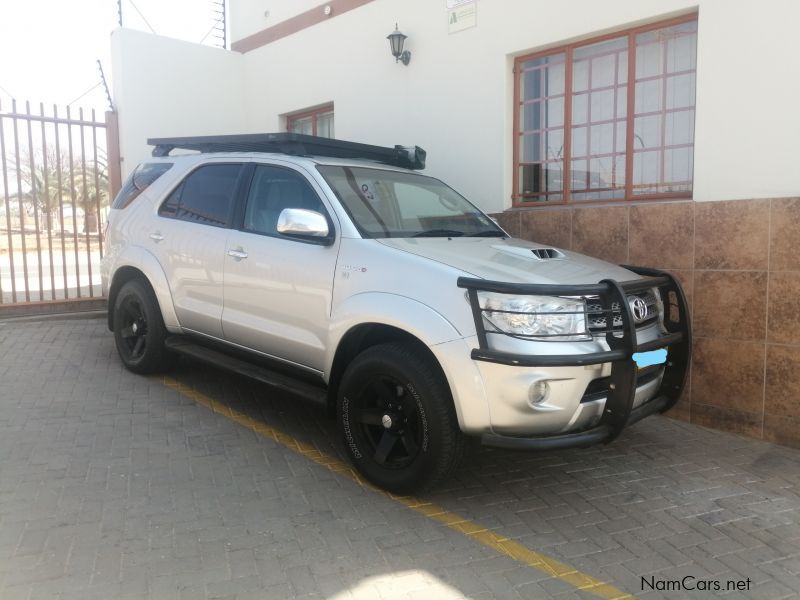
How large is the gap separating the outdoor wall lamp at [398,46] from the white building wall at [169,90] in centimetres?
371

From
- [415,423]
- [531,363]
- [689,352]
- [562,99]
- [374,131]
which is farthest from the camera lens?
[374,131]

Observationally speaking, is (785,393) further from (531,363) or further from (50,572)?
(50,572)

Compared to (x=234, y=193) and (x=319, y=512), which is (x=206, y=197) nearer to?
(x=234, y=193)

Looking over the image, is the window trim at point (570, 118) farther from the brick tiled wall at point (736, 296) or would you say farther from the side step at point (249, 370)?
the side step at point (249, 370)

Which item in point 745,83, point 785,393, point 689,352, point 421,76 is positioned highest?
point 421,76

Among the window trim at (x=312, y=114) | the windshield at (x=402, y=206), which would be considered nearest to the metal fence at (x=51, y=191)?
the window trim at (x=312, y=114)

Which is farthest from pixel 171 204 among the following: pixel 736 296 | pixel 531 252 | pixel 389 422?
pixel 736 296

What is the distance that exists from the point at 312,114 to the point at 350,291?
6.14 metres

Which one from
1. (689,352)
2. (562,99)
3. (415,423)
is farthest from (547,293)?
(562,99)

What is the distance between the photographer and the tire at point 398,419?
3.42 meters

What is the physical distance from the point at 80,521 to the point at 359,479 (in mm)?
1518

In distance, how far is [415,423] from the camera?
3656mm

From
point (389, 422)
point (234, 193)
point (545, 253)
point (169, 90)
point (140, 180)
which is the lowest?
point (389, 422)

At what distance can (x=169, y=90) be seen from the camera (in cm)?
958
